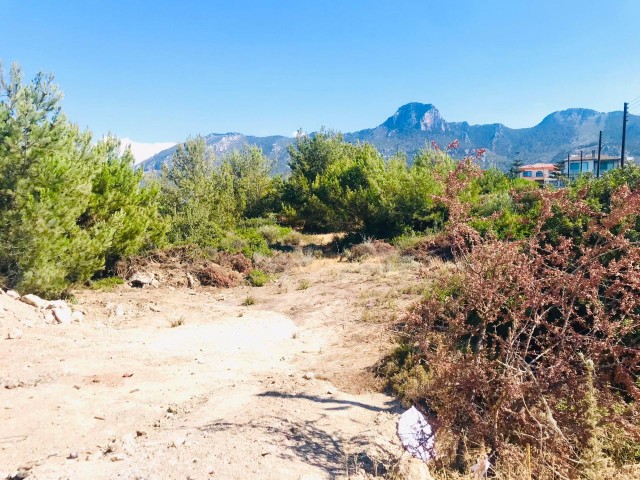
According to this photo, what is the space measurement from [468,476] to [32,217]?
30.4 feet

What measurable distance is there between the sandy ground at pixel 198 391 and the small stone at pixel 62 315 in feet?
0.79

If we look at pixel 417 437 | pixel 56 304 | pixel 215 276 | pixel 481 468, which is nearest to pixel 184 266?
pixel 215 276

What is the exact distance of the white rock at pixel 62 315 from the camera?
888 cm

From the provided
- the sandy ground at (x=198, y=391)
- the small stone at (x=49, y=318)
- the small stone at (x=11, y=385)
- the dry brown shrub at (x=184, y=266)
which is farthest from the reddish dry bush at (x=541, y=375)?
the dry brown shrub at (x=184, y=266)

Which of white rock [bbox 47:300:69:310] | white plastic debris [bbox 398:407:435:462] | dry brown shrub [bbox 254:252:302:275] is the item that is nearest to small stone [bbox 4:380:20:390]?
white rock [bbox 47:300:69:310]

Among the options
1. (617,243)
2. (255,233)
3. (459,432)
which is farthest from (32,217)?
(255,233)

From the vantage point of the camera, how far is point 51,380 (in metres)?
5.90

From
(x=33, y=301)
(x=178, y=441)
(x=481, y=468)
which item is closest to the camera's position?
(x=481, y=468)

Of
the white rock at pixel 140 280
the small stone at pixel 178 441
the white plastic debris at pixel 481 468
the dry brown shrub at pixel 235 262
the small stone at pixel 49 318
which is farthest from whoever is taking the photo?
the dry brown shrub at pixel 235 262

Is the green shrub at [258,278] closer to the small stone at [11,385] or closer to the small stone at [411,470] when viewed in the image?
the small stone at [11,385]

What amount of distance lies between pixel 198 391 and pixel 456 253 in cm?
367

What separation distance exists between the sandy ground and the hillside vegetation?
83 centimetres

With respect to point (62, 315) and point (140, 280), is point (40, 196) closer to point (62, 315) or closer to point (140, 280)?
point (62, 315)

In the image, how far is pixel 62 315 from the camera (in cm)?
896
